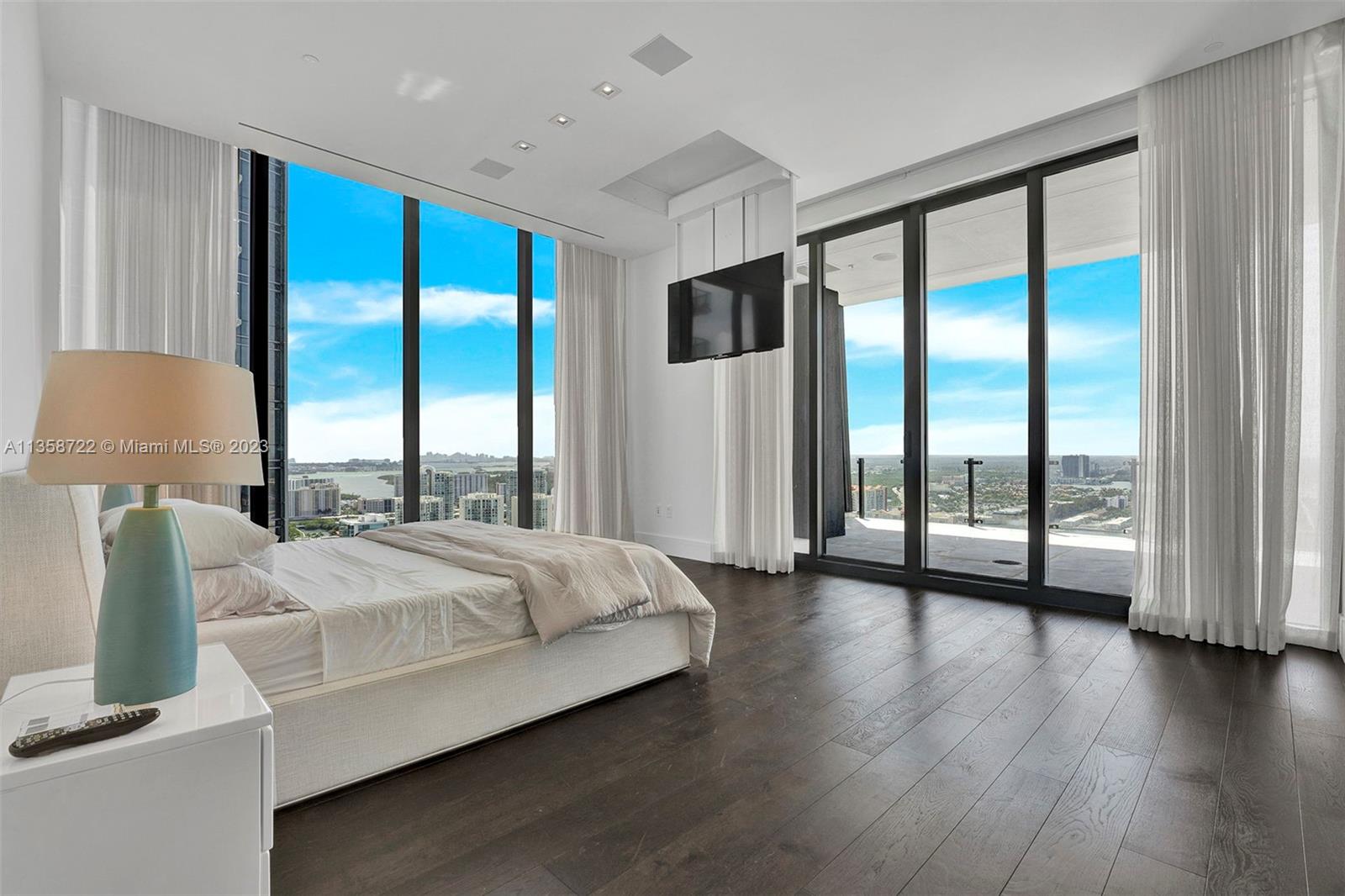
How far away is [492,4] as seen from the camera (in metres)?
2.62

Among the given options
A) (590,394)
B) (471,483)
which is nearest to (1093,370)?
(590,394)

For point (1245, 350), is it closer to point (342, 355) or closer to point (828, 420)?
point (828, 420)

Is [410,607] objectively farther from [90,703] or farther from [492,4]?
[492,4]

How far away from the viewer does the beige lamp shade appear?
1116 mm

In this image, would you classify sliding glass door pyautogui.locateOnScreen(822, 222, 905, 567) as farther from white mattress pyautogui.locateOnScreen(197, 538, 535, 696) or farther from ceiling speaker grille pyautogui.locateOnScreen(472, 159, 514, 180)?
white mattress pyautogui.locateOnScreen(197, 538, 535, 696)

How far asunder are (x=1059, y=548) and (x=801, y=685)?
7.87ft

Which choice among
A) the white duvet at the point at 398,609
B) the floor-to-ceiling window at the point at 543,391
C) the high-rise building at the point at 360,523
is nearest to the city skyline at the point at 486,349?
the floor-to-ceiling window at the point at 543,391

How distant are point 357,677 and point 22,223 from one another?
2208mm

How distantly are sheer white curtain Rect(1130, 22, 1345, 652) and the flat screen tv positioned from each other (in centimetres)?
210

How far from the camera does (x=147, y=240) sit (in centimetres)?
355

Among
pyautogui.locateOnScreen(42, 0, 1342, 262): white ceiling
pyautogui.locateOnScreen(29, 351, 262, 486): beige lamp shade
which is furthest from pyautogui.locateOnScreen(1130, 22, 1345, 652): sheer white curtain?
pyautogui.locateOnScreen(29, 351, 262, 486): beige lamp shade

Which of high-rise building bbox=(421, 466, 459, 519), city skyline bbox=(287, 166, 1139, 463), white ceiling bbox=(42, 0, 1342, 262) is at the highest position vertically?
white ceiling bbox=(42, 0, 1342, 262)

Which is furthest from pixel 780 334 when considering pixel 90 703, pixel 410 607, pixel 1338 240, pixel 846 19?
pixel 90 703

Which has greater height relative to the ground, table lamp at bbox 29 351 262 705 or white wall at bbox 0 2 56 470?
white wall at bbox 0 2 56 470
